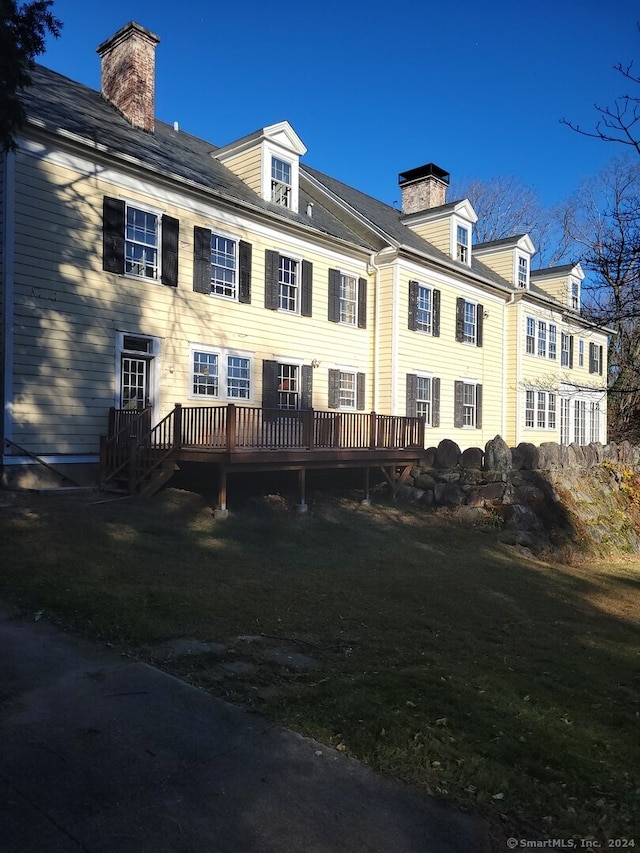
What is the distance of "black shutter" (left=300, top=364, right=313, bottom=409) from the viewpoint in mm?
17391

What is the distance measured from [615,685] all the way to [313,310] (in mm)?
13181

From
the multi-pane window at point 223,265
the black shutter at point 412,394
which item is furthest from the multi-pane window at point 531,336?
the multi-pane window at point 223,265

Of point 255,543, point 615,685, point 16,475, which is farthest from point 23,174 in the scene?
point 615,685

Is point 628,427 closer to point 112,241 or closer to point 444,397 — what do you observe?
point 444,397

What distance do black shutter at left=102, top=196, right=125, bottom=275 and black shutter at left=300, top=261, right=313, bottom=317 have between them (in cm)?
544

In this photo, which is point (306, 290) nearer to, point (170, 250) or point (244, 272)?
point (244, 272)

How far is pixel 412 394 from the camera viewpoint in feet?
65.2

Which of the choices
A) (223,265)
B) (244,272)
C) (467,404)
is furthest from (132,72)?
(467,404)

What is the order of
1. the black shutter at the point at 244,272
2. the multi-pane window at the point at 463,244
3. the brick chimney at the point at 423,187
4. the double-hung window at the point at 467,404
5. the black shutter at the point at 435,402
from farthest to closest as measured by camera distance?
the brick chimney at the point at 423,187
the multi-pane window at the point at 463,244
the double-hung window at the point at 467,404
the black shutter at the point at 435,402
the black shutter at the point at 244,272

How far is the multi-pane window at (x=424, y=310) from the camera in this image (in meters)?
20.3

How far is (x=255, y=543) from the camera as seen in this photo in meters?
10.7

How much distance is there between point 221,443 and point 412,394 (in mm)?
9196

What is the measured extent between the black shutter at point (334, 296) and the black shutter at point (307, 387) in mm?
1765

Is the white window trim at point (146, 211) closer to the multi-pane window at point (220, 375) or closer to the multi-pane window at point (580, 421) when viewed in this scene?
the multi-pane window at point (220, 375)
